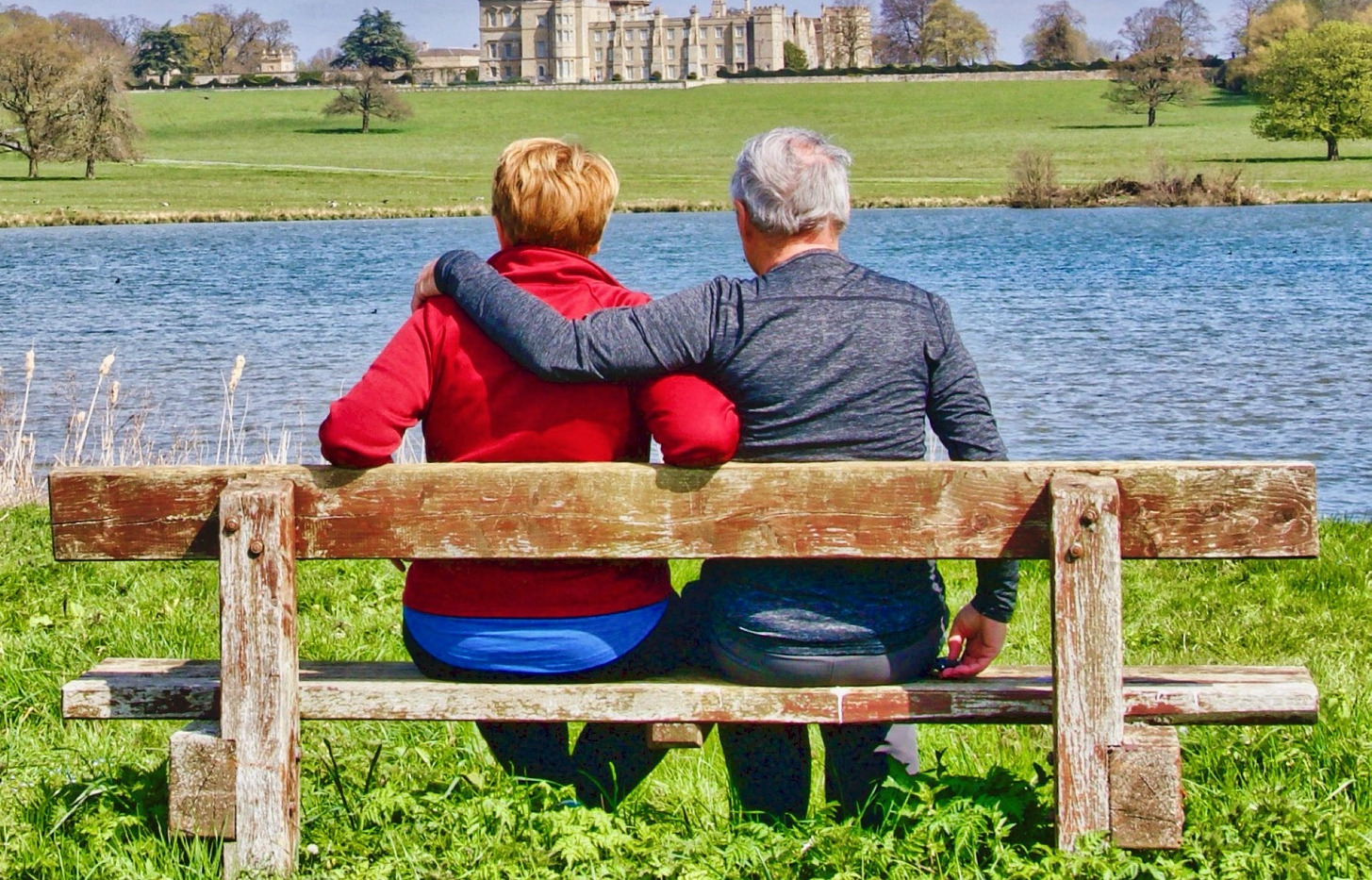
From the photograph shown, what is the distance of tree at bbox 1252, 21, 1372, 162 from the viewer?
251 feet

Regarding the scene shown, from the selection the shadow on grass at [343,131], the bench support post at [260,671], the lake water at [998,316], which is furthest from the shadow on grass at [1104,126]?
the bench support post at [260,671]

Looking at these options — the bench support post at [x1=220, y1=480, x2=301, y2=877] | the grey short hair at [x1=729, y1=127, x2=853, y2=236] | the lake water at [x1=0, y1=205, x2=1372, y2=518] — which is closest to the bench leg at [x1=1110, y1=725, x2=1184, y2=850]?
the grey short hair at [x1=729, y1=127, x2=853, y2=236]

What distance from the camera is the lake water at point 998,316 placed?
52.9 feet

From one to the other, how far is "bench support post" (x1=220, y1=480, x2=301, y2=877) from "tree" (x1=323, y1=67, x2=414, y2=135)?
102 meters

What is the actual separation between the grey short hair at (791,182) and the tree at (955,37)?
137m

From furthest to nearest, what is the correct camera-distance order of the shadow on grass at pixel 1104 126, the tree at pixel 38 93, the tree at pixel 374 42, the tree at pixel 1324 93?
→ the tree at pixel 374 42 < the shadow on grass at pixel 1104 126 < the tree at pixel 1324 93 < the tree at pixel 38 93

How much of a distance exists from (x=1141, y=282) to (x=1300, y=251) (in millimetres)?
7509

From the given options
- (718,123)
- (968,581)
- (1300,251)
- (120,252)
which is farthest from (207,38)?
(968,581)

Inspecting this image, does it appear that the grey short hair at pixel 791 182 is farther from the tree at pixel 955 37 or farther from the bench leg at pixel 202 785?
the tree at pixel 955 37

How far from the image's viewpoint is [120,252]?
4078 cm

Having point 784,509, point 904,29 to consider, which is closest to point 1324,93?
point 904,29

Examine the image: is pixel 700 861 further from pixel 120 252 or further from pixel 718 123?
pixel 718 123

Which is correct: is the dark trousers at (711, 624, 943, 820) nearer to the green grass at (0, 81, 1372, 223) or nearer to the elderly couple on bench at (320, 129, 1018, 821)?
the elderly couple on bench at (320, 129, 1018, 821)

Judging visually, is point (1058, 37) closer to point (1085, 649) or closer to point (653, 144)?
point (653, 144)
